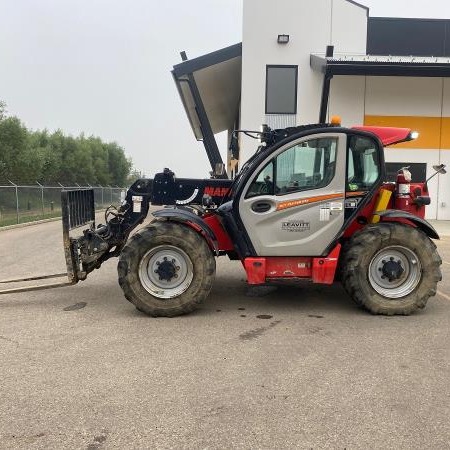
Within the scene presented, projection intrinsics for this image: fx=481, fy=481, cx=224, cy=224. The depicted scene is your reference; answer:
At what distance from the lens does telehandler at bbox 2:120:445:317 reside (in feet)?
19.3

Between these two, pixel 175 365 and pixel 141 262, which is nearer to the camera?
pixel 175 365

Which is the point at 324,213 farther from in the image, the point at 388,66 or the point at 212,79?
the point at 212,79

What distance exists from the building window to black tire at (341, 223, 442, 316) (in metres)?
14.2

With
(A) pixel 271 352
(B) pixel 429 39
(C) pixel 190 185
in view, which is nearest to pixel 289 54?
(B) pixel 429 39

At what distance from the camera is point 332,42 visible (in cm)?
1930

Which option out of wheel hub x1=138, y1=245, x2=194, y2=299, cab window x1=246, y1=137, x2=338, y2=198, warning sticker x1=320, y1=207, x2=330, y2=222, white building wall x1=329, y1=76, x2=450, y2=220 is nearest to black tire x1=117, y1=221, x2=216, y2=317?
wheel hub x1=138, y1=245, x2=194, y2=299

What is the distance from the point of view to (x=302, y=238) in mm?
6004

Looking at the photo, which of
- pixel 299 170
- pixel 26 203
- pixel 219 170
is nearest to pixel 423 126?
pixel 219 170

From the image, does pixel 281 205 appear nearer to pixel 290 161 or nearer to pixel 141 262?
pixel 290 161

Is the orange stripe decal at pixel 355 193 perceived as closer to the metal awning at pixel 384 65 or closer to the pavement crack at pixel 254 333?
the pavement crack at pixel 254 333

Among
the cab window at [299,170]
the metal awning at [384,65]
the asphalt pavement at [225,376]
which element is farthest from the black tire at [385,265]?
the metal awning at [384,65]

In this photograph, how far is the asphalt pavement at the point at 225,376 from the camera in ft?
10.6

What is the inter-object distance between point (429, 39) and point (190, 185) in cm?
1948

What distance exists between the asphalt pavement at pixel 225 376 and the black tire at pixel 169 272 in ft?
0.63
